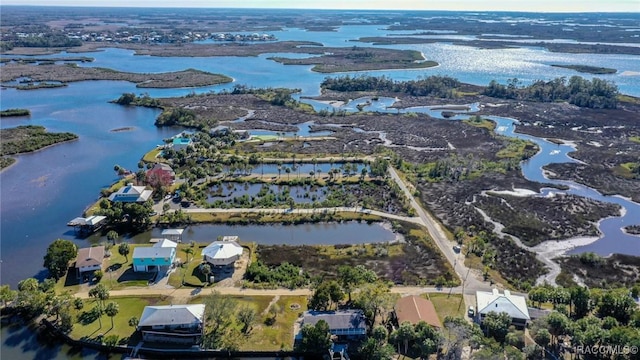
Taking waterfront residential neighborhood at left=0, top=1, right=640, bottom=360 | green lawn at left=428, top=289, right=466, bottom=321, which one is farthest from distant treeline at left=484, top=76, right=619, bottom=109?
green lawn at left=428, top=289, right=466, bottom=321

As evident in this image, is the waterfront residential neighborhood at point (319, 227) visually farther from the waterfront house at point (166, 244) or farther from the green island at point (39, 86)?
the green island at point (39, 86)

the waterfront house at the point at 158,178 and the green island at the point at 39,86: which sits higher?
the green island at the point at 39,86

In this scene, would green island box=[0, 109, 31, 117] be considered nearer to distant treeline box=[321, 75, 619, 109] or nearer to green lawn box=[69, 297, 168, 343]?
distant treeline box=[321, 75, 619, 109]

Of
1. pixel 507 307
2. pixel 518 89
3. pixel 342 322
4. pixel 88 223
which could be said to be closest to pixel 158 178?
pixel 88 223

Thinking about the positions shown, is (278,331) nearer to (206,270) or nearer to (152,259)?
(206,270)

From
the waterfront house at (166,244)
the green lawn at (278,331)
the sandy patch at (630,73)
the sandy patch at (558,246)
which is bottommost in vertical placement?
the sandy patch at (558,246)

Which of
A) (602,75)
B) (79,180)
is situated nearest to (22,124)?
(79,180)

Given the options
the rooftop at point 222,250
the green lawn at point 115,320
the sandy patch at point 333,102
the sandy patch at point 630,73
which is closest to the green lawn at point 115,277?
the green lawn at point 115,320
